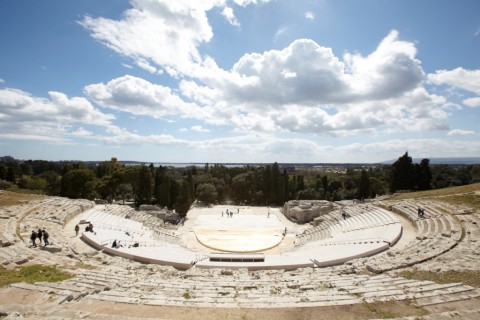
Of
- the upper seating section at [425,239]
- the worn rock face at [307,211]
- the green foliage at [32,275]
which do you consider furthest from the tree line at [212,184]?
the green foliage at [32,275]

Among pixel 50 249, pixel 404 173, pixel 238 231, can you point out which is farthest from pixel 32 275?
pixel 404 173

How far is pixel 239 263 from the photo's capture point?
16.7 metres

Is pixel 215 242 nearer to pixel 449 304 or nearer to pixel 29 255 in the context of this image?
pixel 29 255

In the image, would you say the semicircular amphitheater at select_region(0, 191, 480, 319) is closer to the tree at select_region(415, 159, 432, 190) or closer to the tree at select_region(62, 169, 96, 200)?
the tree at select_region(62, 169, 96, 200)

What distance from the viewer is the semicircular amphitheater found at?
9.55 m

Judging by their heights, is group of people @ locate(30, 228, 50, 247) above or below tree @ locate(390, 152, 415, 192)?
below

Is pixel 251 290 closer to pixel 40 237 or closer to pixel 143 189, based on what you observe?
pixel 40 237

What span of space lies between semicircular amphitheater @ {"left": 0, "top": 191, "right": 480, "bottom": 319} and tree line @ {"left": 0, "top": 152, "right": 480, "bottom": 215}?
17.6 meters

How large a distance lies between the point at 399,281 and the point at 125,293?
35.4ft

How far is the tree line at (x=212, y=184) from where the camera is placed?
5012 cm

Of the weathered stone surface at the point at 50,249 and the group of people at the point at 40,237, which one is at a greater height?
the group of people at the point at 40,237

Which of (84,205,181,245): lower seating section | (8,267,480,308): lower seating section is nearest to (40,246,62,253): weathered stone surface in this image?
(8,267,480,308): lower seating section

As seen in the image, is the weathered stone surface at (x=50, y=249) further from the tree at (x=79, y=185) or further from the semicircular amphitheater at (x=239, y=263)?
the tree at (x=79, y=185)

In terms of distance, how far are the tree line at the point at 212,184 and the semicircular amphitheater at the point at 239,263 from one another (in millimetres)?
17612
